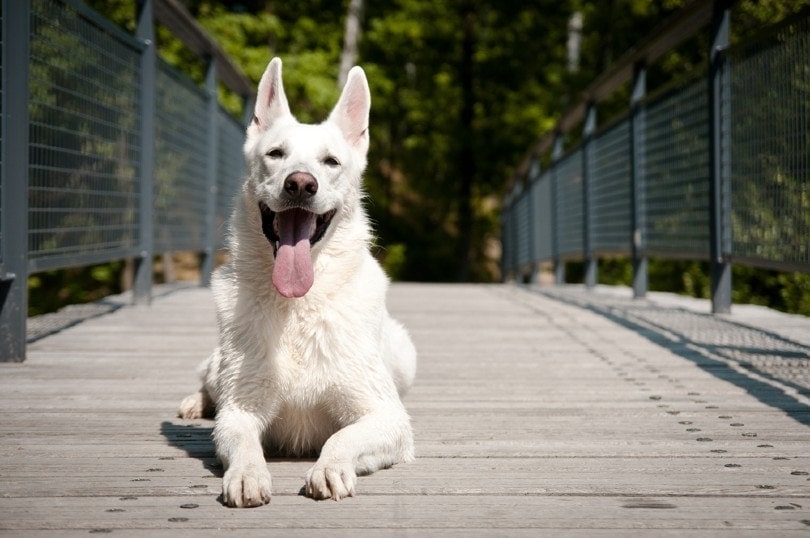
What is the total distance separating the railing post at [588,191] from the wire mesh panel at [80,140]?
4.85m

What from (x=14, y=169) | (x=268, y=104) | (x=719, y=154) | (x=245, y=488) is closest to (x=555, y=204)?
(x=719, y=154)

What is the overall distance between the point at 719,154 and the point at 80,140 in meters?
3.92

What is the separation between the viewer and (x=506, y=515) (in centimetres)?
228

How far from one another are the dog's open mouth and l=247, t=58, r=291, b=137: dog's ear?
1.41 feet

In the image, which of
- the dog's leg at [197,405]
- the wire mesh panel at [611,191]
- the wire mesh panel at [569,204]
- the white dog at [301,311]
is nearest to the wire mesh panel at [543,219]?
the wire mesh panel at [569,204]

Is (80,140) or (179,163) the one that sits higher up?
(179,163)

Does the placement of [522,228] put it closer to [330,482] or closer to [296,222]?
[296,222]

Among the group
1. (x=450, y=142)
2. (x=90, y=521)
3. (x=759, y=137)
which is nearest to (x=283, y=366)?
(x=90, y=521)

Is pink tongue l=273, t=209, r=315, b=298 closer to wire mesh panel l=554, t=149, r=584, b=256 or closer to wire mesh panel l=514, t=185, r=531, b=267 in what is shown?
wire mesh panel l=554, t=149, r=584, b=256

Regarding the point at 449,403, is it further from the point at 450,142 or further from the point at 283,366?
the point at 450,142

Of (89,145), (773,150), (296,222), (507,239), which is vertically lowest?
(296,222)

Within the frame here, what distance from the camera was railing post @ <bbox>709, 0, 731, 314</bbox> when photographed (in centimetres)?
612

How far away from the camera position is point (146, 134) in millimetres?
6730

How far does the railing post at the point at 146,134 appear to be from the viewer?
671cm
